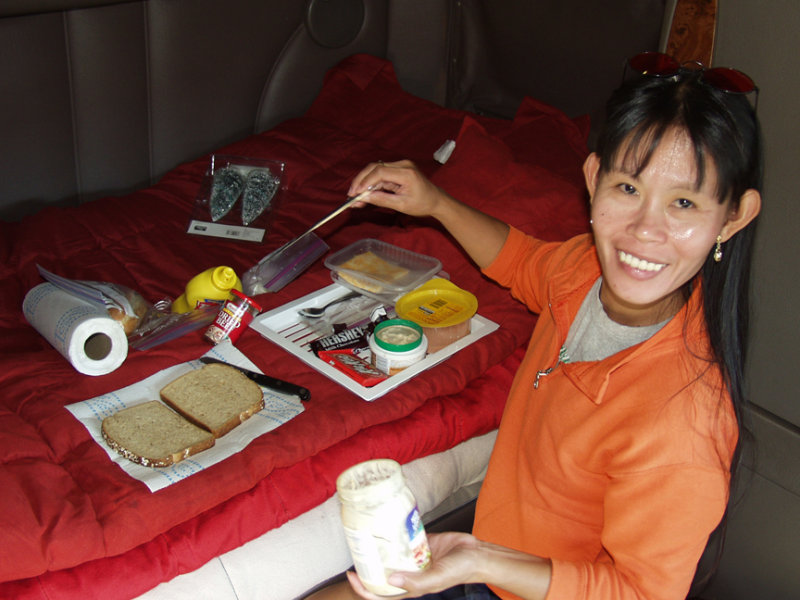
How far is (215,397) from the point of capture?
4.27 ft

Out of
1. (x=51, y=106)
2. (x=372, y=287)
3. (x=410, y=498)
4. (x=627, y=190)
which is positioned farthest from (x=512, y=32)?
(x=410, y=498)

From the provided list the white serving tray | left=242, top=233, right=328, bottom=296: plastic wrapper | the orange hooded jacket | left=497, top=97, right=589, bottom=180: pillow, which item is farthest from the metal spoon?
left=497, top=97, right=589, bottom=180: pillow

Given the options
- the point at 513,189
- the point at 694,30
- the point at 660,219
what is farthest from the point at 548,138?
the point at 660,219

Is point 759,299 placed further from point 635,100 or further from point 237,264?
point 237,264

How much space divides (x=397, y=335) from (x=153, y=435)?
1.54ft

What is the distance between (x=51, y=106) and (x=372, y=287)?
110cm

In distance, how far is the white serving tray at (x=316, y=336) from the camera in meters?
1.34

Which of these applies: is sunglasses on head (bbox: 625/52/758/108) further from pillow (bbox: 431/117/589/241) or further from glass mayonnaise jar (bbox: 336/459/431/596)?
pillow (bbox: 431/117/589/241)

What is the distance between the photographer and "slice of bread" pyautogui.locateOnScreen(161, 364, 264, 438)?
4.13ft

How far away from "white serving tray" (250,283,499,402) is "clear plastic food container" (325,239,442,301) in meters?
0.04

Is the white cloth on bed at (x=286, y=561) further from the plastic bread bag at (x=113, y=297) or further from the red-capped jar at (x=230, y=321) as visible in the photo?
the plastic bread bag at (x=113, y=297)

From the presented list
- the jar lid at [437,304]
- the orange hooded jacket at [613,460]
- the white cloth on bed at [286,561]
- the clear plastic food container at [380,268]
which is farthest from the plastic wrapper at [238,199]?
the orange hooded jacket at [613,460]

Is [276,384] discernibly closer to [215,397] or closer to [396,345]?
[215,397]

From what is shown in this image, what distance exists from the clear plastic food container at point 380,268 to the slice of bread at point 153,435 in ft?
1.65
